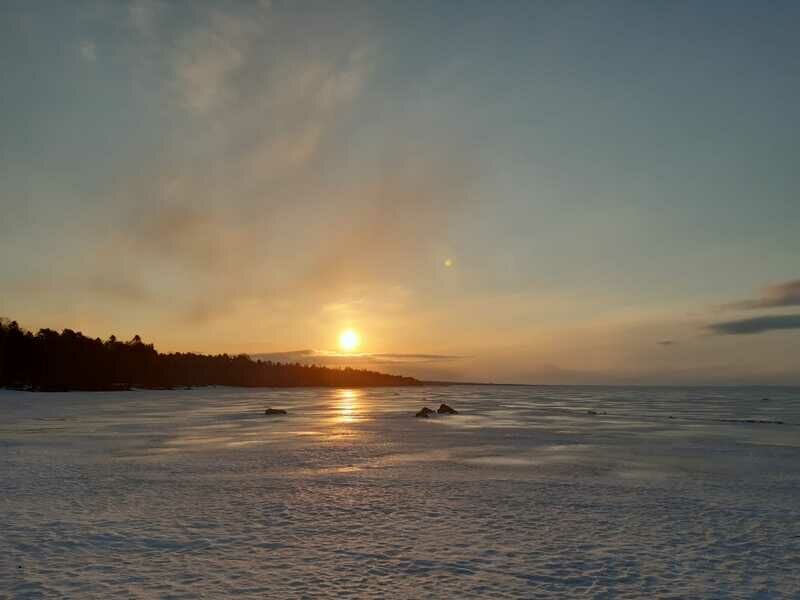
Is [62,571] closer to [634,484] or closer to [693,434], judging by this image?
[634,484]

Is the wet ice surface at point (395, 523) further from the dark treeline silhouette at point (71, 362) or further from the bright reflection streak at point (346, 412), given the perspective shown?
the dark treeline silhouette at point (71, 362)

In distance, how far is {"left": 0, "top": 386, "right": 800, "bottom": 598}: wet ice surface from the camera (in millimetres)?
9336

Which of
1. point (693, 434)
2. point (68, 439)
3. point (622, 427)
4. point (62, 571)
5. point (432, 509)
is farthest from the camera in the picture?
point (622, 427)

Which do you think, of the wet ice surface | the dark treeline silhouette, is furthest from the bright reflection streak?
the dark treeline silhouette

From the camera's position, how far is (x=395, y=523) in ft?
42.5

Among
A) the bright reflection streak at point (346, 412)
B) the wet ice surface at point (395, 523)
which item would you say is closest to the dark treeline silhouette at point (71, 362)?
the bright reflection streak at point (346, 412)

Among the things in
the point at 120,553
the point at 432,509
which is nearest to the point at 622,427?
the point at 432,509

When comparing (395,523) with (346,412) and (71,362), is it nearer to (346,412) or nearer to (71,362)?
(346,412)

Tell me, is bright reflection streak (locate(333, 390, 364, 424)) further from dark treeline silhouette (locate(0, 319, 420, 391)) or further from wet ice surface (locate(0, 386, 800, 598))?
dark treeline silhouette (locate(0, 319, 420, 391))

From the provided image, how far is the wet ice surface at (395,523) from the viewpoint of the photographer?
9336 millimetres

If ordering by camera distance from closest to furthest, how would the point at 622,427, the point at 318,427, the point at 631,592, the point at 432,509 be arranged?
the point at 631,592 < the point at 432,509 < the point at 318,427 < the point at 622,427

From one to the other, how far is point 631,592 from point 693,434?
104 feet

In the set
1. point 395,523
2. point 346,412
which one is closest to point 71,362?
point 346,412

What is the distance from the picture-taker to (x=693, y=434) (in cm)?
3691
